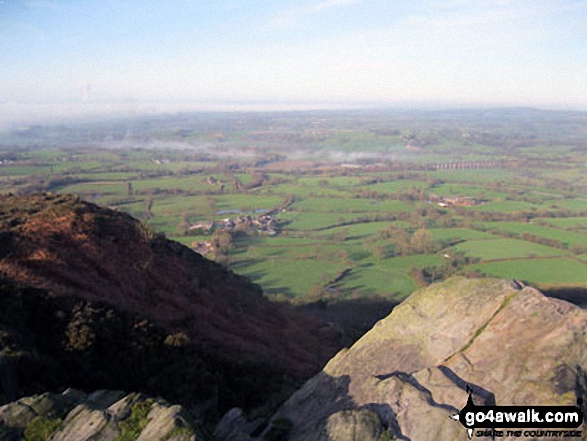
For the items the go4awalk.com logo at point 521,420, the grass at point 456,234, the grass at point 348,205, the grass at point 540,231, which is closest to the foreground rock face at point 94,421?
the go4awalk.com logo at point 521,420

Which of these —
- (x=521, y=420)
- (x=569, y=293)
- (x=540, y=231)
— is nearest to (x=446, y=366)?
(x=521, y=420)

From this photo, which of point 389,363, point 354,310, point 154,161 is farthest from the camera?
point 154,161

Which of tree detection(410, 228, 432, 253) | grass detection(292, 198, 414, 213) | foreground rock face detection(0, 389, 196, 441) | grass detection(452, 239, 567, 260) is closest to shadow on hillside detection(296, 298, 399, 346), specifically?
tree detection(410, 228, 432, 253)

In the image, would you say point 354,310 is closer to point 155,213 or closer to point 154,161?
point 155,213

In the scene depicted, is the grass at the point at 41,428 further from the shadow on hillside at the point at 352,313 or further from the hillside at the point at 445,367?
the shadow on hillside at the point at 352,313

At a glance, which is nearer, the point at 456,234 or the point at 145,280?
the point at 145,280

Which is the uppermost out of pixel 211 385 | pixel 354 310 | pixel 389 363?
pixel 389 363

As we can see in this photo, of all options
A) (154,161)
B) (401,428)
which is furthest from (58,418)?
(154,161)

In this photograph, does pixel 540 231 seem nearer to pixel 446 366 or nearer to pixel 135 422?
pixel 446 366
